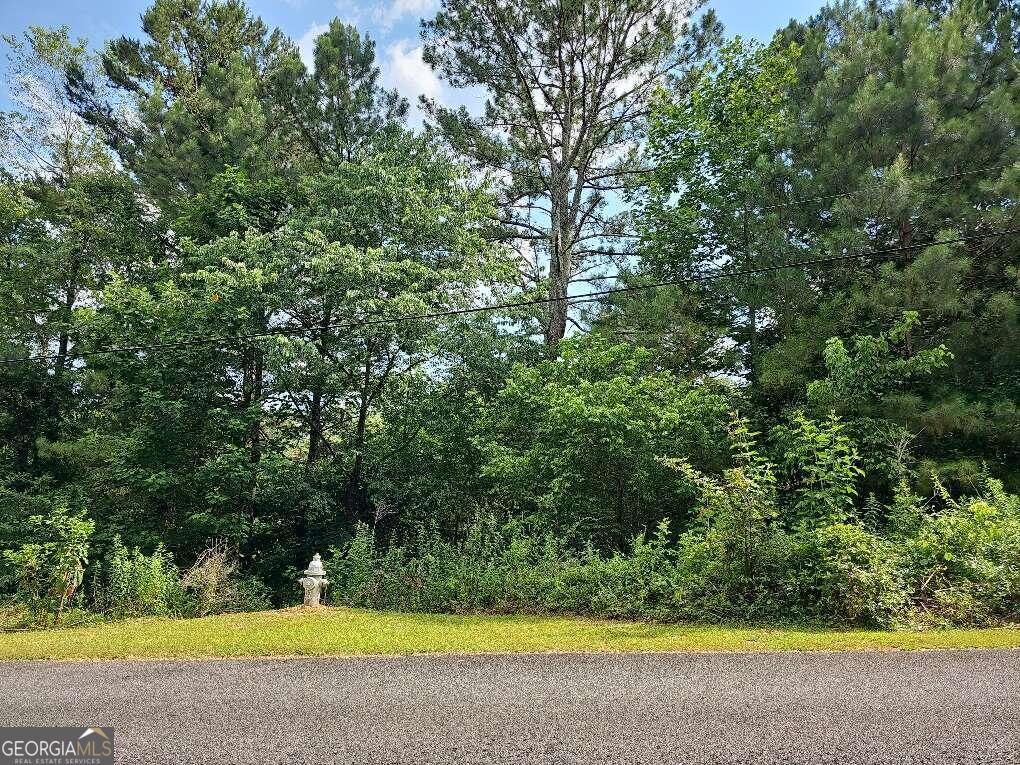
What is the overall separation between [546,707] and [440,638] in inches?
99.7

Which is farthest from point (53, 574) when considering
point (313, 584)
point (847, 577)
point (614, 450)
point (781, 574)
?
point (847, 577)

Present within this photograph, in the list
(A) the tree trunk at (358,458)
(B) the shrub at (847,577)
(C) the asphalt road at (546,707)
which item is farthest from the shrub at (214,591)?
(B) the shrub at (847,577)

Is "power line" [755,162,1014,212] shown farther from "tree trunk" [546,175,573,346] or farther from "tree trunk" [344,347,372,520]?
"tree trunk" [344,347,372,520]

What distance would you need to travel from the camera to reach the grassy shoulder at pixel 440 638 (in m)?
5.56

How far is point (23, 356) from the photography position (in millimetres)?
14977

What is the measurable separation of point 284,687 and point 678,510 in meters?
7.49

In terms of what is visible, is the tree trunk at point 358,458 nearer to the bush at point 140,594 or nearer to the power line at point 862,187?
the bush at point 140,594

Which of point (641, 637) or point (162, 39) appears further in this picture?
point (162, 39)

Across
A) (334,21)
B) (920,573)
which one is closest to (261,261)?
(334,21)

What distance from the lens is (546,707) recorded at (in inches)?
154

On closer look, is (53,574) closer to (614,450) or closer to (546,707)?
(546,707)

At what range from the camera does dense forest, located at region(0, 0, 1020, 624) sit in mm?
7992

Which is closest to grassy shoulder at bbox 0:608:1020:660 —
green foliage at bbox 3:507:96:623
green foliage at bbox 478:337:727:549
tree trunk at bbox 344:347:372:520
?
green foliage at bbox 3:507:96:623

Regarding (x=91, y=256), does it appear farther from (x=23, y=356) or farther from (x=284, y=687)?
(x=284, y=687)
